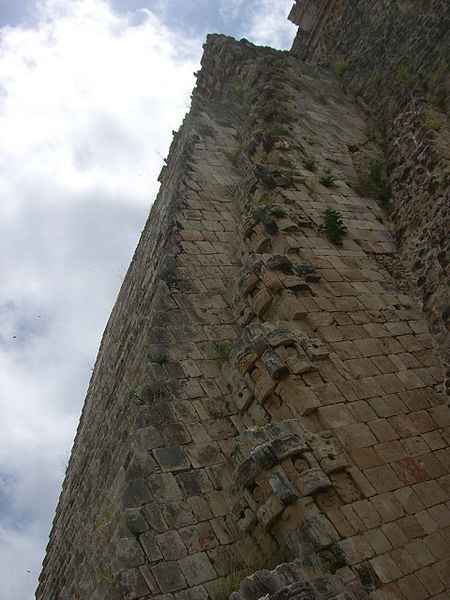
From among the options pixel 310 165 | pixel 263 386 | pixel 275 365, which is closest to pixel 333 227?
pixel 310 165

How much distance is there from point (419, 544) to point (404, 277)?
150 inches

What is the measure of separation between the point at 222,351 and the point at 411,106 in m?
6.34

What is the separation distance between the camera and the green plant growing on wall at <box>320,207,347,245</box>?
743cm

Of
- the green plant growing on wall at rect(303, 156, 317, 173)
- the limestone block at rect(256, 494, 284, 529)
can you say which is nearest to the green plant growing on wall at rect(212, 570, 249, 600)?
the limestone block at rect(256, 494, 284, 529)

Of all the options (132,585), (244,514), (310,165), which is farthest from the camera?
(310,165)

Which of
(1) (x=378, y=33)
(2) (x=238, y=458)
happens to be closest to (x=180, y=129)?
(1) (x=378, y=33)

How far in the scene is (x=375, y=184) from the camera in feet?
29.5

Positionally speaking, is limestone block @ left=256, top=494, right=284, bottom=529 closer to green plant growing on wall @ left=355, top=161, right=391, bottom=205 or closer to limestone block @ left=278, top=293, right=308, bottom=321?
limestone block @ left=278, top=293, right=308, bottom=321

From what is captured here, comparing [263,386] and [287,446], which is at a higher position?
[263,386]

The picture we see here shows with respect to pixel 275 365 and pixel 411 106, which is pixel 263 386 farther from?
pixel 411 106

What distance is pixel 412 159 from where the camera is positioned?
8758 mm

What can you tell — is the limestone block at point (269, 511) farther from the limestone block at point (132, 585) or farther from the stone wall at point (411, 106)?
the stone wall at point (411, 106)

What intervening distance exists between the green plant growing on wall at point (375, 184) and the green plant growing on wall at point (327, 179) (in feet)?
1.63

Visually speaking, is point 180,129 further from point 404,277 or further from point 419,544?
point 419,544
